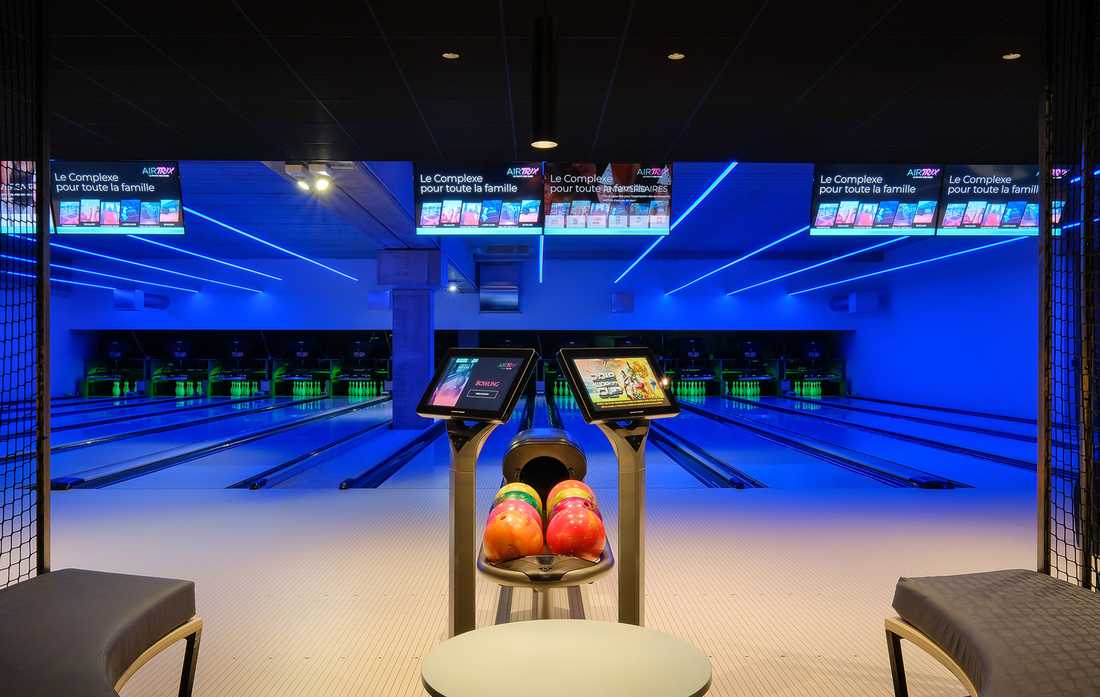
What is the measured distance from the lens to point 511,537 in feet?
7.45

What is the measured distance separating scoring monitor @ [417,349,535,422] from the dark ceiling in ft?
4.65

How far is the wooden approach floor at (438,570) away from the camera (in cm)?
238

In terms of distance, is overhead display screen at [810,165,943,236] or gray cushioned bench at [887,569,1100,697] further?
overhead display screen at [810,165,943,236]

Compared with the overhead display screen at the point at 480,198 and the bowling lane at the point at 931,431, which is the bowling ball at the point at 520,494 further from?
the bowling lane at the point at 931,431

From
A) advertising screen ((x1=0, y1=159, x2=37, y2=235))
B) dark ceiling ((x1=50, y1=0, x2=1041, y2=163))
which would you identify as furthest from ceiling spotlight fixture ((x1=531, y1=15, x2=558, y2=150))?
advertising screen ((x1=0, y1=159, x2=37, y2=235))

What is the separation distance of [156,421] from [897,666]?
10864mm

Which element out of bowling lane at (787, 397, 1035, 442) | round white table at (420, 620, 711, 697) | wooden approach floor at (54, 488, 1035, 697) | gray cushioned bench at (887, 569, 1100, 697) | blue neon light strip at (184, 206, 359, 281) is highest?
blue neon light strip at (184, 206, 359, 281)

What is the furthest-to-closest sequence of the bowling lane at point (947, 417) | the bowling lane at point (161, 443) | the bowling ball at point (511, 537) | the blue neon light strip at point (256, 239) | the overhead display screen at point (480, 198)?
the blue neon light strip at point (256, 239) → the bowling lane at point (947, 417) → the bowling lane at point (161, 443) → the overhead display screen at point (480, 198) → the bowling ball at point (511, 537)

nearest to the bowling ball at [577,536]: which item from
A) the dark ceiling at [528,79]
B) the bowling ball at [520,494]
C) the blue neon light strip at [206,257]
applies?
the bowling ball at [520,494]

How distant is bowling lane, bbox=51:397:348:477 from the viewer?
6961 millimetres

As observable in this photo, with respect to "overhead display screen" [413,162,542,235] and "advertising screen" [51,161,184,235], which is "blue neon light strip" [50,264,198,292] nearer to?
"advertising screen" [51,161,184,235]

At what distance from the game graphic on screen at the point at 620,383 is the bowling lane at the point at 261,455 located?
4.40m

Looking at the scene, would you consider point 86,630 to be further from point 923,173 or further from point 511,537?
point 923,173

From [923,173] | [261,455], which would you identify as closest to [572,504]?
[923,173]
